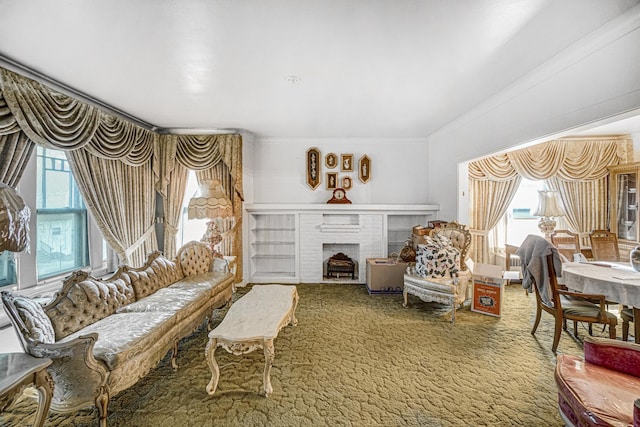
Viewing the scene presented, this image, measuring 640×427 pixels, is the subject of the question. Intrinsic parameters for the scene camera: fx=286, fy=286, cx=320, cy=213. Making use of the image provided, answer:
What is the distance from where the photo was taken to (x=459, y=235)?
14.2 ft

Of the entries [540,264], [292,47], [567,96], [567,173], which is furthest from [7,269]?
[567,173]

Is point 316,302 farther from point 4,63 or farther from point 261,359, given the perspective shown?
point 4,63

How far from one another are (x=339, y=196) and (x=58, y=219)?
420 cm

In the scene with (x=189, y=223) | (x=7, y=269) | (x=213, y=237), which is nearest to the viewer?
(x=7, y=269)

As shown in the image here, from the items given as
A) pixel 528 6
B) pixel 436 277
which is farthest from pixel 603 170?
pixel 528 6

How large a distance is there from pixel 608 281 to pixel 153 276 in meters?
4.75

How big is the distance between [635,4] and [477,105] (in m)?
1.99

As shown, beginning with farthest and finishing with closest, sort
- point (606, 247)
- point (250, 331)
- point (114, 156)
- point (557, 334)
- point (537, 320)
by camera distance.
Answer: point (606, 247)
point (114, 156)
point (537, 320)
point (557, 334)
point (250, 331)

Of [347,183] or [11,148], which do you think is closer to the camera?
[11,148]

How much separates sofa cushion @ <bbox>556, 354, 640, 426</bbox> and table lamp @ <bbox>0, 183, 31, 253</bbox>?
3035 mm

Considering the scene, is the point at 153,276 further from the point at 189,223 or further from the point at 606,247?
the point at 606,247

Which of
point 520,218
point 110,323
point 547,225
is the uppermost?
point 520,218

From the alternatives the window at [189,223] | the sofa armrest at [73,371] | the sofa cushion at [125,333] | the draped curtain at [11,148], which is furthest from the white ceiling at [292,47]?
the sofa cushion at [125,333]

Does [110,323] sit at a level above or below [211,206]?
below
